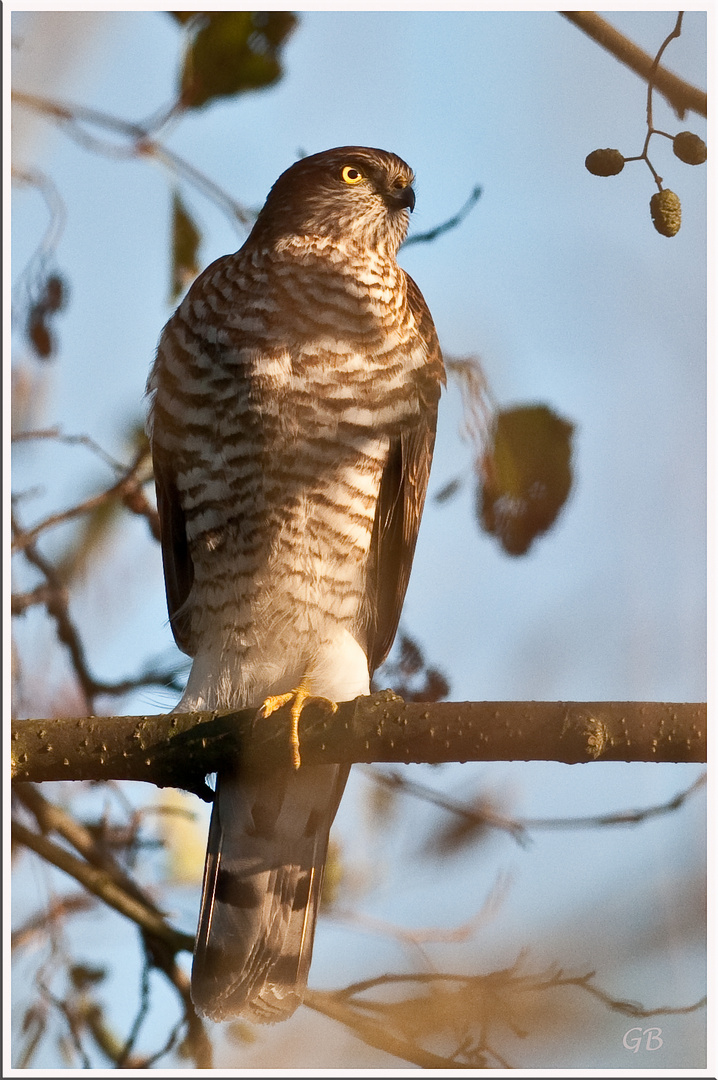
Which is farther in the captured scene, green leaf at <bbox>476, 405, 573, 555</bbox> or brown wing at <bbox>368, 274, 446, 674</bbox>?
brown wing at <bbox>368, 274, 446, 674</bbox>

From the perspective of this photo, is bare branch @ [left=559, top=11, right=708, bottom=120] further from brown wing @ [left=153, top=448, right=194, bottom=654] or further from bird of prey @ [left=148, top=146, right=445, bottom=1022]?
brown wing @ [left=153, top=448, right=194, bottom=654]

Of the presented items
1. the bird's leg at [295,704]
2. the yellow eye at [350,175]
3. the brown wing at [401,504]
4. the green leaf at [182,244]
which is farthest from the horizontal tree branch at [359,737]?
the yellow eye at [350,175]

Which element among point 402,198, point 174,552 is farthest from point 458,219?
point 174,552

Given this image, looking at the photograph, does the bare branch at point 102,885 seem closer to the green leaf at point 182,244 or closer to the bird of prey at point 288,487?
the bird of prey at point 288,487

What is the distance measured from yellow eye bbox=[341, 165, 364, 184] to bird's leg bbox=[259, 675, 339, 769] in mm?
606

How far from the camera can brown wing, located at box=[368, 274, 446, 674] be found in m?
1.19

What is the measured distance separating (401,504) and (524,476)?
8.0 inches

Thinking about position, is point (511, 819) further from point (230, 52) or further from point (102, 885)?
point (230, 52)

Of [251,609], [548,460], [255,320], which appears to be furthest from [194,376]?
[548,460]

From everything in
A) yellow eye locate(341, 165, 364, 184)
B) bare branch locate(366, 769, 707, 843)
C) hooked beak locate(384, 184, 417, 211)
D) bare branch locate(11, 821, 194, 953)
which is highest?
yellow eye locate(341, 165, 364, 184)

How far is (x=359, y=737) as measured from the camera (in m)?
1.00

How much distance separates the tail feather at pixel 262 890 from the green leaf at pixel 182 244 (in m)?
0.57

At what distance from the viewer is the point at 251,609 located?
50.1 inches

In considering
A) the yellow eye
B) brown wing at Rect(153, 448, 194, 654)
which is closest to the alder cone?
the yellow eye
